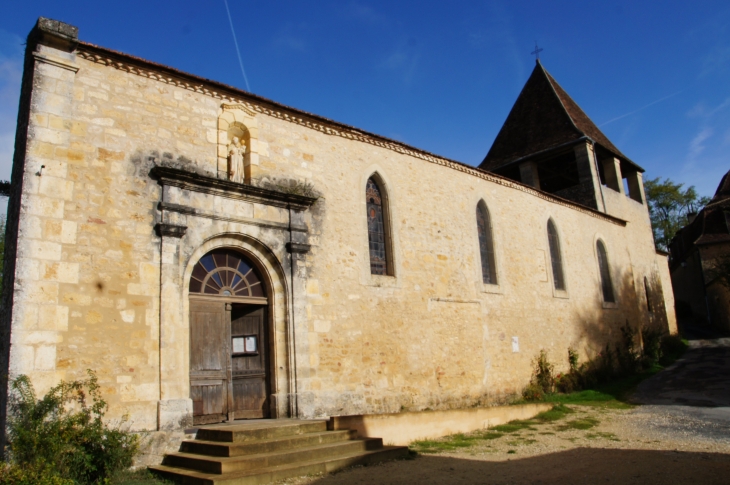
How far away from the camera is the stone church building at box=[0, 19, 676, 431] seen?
700 cm

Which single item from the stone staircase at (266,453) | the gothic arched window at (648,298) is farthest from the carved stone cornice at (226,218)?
the gothic arched window at (648,298)

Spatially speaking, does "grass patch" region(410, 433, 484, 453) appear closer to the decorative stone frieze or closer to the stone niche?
the decorative stone frieze

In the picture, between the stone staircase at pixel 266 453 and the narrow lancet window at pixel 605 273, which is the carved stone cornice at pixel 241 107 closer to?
the stone staircase at pixel 266 453

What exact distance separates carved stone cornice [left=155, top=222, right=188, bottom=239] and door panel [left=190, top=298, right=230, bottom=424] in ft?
3.27

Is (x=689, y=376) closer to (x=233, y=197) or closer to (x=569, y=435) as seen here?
(x=569, y=435)

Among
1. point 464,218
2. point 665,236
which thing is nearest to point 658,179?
point 665,236

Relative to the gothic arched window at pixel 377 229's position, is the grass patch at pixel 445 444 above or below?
below

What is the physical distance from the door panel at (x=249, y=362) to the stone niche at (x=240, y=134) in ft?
7.09

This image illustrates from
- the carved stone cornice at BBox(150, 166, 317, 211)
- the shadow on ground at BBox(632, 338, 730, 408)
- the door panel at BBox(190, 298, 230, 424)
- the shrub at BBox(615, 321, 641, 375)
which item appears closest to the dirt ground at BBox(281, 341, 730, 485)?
the shadow on ground at BBox(632, 338, 730, 408)

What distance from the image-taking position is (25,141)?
7137 mm

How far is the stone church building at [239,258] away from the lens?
700 centimetres

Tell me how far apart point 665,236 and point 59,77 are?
1471 inches

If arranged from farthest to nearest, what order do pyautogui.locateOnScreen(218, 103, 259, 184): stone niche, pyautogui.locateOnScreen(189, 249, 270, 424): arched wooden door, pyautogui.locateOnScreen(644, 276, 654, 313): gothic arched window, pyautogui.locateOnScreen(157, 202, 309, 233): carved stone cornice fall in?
pyautogui.locateOnScreen(644, 276, 654, 313): gothic arched window < pyautogui.locateOnScreen(218, 103, 259, 184): stone niche < pyautogui.locateOnScreen(189, 249, 270, 424): arched wooden door < pyautogui.locateOnScreen(157, 202, 309, 233): carved stone cornice

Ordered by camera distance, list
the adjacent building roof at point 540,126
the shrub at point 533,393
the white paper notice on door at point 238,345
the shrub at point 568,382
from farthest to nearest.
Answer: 1. the adjacent building roof at point 540,126
2. the shrub at point 568,382
3. the shrub at point 533,393
4. the white paper notice on door at point 238,345
